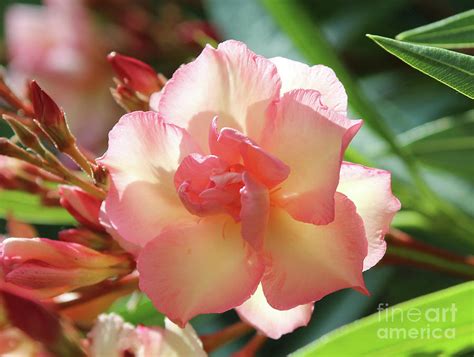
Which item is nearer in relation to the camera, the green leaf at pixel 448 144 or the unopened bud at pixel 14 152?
the unopened bud at pixel 14 152

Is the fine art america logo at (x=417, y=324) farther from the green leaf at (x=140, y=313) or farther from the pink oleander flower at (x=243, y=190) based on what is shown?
the green leaf at (x=140, y=313)

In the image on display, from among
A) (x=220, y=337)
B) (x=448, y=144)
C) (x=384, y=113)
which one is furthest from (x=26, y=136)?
(x=384, y=113)

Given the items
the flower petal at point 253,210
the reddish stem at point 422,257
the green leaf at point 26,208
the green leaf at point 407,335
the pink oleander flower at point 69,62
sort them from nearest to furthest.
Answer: the flower petal at point 253,210 → the green leaf at point 407,335 → the reddish stem at point 422,257 → the green leaf at point 26,208 → the pink oleander flower at point 69,62

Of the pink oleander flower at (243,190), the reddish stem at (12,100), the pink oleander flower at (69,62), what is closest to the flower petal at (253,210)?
the pink oleander flower at (243,190)

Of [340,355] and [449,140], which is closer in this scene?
[340,355]

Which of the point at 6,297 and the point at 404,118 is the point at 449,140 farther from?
the point at 6,297

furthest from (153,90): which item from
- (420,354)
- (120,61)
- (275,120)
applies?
(420,354)

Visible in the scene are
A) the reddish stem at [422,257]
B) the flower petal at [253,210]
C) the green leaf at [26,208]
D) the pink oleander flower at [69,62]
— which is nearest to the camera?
the flower petal at [253,210]
